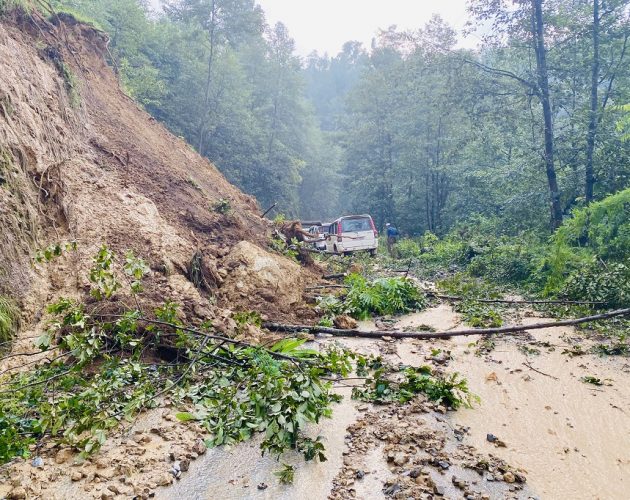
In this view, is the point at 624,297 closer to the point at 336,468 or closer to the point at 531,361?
the point at 531,361

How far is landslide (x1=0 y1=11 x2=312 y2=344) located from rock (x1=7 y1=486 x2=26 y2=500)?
2.37m

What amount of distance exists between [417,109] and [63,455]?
27.1 meters

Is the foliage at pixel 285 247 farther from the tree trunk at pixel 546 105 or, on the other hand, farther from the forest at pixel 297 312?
the tree trunk at pixel 546 105

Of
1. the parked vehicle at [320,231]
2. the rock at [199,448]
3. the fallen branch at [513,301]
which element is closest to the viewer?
the rock at [199,448]

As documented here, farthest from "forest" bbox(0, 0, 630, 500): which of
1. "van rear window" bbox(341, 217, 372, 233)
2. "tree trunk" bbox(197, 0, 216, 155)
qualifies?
"tree trunk" bbox(197, 0, 216, 155)

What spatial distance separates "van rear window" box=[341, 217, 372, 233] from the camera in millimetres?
16141

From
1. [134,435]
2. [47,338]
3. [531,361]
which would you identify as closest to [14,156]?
[47,338]

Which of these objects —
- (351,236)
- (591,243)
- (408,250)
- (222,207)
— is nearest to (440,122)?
(408,250)

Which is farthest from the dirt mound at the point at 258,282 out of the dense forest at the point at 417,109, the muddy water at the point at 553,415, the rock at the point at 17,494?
the dense forest at the point at 417,109

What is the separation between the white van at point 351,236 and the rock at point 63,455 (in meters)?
12.8

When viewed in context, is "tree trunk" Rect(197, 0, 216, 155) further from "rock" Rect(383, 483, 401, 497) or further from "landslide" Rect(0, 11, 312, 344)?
"rock" Rect(383, 483, 401, 497)

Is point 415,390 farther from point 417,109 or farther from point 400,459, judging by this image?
point 417,109

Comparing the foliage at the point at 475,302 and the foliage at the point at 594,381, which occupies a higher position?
the foliage at the point at 475,302

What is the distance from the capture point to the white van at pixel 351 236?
52.2ft
